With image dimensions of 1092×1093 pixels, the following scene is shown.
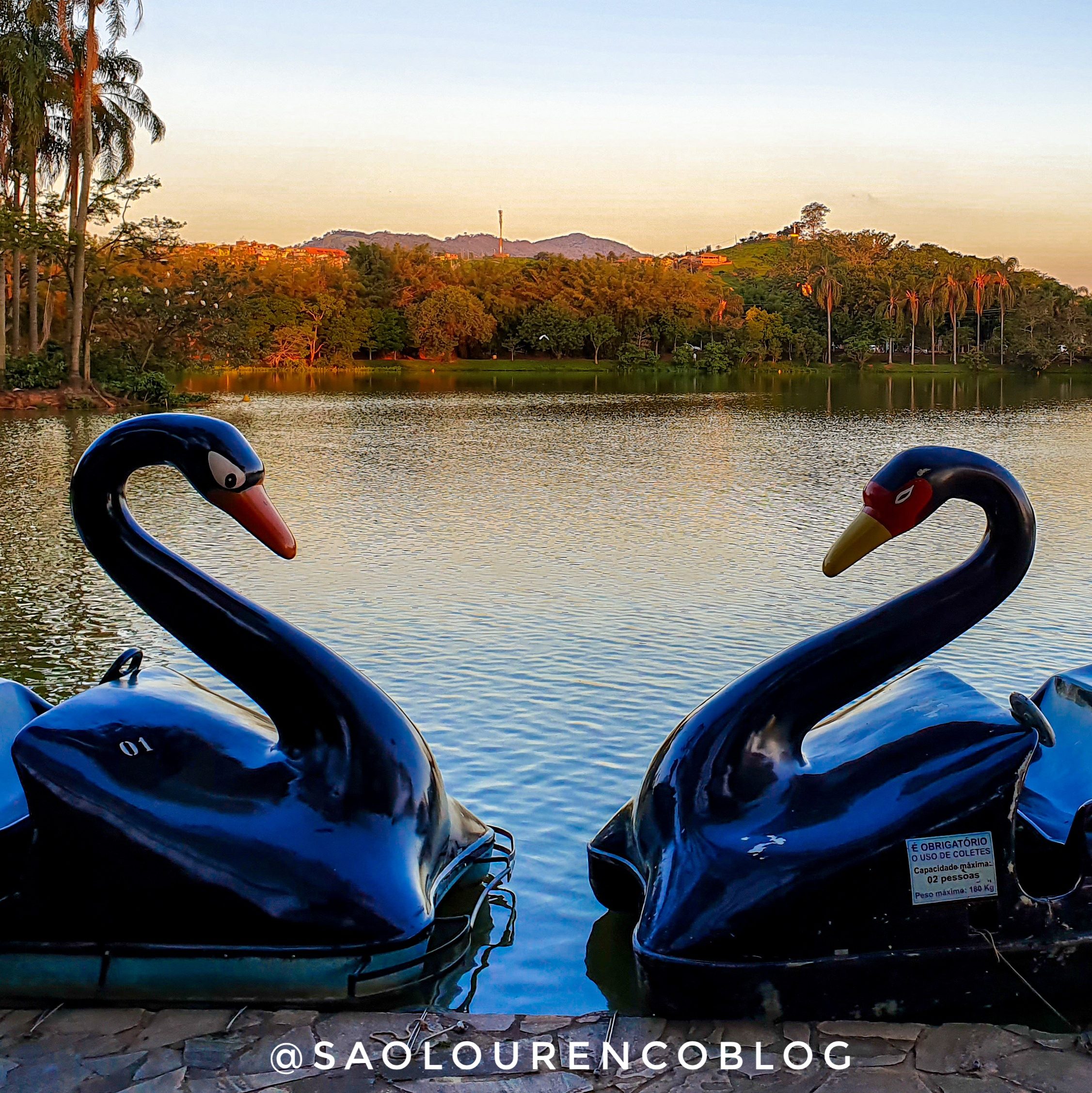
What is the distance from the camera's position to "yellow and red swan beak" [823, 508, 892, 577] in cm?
327

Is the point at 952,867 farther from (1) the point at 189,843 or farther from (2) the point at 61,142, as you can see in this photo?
(2) the point at 61,142

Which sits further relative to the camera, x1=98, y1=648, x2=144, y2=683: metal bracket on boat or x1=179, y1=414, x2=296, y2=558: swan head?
x1=98, y1=648, x2=144, y2=683: metal bracket on boat

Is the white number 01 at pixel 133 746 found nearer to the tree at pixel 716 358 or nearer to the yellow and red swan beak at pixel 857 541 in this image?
the yellow and red swan beak at pixel 857 541

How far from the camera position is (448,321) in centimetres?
7038

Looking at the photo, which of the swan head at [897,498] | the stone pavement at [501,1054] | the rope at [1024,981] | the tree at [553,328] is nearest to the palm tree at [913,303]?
the tree at [553,328]

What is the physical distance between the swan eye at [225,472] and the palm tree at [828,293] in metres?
72.6

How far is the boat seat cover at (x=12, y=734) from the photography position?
10.2 ft

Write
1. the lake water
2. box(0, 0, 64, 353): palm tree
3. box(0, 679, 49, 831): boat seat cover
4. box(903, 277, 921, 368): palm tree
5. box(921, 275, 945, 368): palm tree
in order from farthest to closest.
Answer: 1. box(903, 277, 921, 368): palm tree
2. box(921, 275, 945, 368): palm tree
3. box(0, 0, 64, 353): palm tree
4. the lake water
5. box(0, 679, 49, 831): boat seat cover

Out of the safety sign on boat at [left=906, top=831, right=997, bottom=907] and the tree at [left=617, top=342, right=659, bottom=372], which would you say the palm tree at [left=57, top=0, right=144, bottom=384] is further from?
the tree at [left=617, top=342, right=659, bottom=372]

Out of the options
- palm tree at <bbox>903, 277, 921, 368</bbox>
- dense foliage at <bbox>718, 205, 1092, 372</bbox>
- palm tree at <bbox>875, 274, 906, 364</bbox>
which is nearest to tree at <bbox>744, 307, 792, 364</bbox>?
dense foliage at <bbox>718, 205, 1092, 372</bbox>

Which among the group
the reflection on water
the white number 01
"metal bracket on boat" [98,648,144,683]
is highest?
the reflection on water

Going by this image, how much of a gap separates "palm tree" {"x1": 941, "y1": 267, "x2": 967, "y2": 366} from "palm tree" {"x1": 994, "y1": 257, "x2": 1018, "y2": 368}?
1945mm

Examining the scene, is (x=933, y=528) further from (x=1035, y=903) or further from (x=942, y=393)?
(x=942, y=393)

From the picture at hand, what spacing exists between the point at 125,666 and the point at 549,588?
5.24 metres
